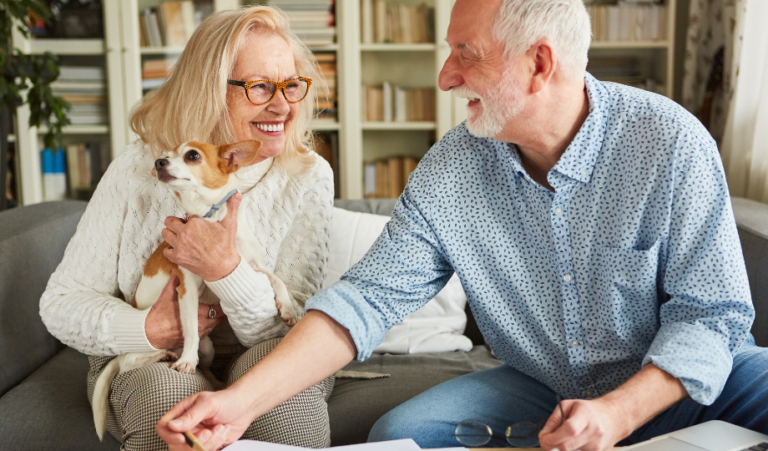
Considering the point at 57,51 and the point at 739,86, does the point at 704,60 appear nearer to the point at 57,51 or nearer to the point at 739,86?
the point at 739,86

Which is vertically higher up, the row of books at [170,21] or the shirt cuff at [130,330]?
the row of books at [170,21]

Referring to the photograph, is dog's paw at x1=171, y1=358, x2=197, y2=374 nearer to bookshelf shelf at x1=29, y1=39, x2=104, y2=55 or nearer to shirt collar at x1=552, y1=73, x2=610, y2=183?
shirt collar at x1=552, y1=73, x2=610, y2=183

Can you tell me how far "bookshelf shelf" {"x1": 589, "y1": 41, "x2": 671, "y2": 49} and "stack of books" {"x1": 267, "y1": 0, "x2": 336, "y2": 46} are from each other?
1.34 meters

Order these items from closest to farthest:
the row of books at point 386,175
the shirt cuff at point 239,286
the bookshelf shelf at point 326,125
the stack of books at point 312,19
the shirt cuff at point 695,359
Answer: the shirt cuff at point 695,359
the shirt cuff at point 239,286
the stack of books at point 312,19
the bookshelf shelf at point 326,125
the row of books at point 386,175

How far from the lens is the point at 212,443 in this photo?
2.65ft

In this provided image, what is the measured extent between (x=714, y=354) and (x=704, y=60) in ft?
8.33

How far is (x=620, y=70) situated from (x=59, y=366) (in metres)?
2.85

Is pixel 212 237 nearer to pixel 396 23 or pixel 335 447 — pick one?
pixel 335 447

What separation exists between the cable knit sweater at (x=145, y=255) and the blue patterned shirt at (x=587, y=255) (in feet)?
0.77

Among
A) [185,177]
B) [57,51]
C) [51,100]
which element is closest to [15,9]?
[51,100]

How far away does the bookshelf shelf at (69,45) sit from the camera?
3.12m

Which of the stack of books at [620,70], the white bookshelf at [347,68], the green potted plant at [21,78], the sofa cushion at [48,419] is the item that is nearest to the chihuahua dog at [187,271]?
the sofa cushion at [48,419]

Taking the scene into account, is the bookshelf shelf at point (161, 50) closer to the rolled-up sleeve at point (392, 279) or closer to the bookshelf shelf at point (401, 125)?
the bookshelf shelf at point (401, 125)

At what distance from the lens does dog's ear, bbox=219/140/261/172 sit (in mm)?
1044
